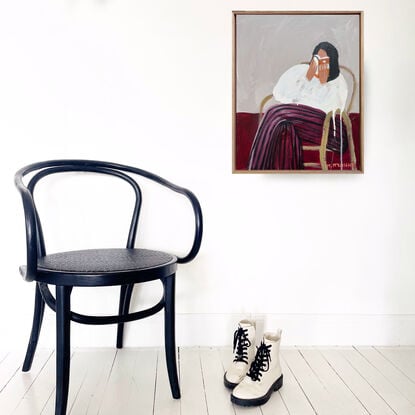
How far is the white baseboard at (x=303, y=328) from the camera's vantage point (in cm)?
183

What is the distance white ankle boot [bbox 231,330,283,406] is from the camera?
1334 mm

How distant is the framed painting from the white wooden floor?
2.35 feet

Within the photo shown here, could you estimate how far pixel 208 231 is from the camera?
1.83m

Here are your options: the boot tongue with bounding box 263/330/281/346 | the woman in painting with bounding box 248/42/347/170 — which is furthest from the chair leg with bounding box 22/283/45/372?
the woman in painting with bounding box 248/42/347/170

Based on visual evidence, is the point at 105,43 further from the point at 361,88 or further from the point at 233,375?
the point at 233,375

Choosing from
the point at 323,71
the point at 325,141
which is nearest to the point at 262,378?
the point at 325,141

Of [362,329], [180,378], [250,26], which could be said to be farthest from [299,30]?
[180,378]

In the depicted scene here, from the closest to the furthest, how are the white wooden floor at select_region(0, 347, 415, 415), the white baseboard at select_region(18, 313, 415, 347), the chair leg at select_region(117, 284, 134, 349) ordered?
the white wooden floor at select_region(0, 347, 415, 415), the chair leg at select_region(117, 284, 134, 349), the white baseboard at select_region(18, 313, 415, 347)

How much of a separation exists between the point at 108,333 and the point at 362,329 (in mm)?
1022

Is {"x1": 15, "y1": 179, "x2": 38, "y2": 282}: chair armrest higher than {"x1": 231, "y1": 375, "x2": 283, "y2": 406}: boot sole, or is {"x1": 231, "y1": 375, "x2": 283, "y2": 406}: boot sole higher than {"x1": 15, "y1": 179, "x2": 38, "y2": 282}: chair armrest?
{"x1": 15, "y1": 179, "x2": 38, "y2": 282}: chair armrest

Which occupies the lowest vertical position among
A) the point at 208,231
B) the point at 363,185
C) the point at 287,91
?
the point at 208,231

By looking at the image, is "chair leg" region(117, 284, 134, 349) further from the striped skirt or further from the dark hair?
the dark hair

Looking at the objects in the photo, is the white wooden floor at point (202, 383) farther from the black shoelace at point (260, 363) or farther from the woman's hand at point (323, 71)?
the woman's hand at point (323, 71)

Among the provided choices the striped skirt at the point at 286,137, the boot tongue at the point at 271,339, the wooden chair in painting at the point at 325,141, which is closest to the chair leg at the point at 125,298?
the boot tongue at the point at 271,339
